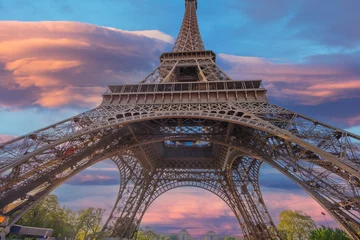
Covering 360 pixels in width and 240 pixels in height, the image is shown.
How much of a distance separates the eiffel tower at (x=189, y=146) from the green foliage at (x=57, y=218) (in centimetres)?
945

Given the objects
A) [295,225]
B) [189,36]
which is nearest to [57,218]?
[189,36]

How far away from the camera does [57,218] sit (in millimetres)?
30922

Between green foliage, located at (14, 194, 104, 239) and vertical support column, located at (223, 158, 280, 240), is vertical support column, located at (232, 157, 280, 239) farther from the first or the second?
green foliage, located at (14, 194, 104, 239)

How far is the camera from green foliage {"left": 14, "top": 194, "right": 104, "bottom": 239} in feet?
91.1

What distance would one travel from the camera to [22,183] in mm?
13625

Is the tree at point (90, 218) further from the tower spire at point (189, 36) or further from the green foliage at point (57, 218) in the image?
the tower spire at point (189, 36)

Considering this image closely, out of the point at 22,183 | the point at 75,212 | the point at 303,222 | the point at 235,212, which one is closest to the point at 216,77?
the point at 22,183

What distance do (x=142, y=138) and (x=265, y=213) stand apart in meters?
16.4

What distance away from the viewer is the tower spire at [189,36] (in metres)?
28.6

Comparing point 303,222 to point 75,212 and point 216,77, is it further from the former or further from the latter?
point 75,212

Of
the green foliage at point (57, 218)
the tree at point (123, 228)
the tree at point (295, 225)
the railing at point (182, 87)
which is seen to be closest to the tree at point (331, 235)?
the tree at point (295, 225)

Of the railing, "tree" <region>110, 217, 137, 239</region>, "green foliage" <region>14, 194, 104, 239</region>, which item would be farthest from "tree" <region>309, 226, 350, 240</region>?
"green foliage" <region>14, 194, 104, 239</region>

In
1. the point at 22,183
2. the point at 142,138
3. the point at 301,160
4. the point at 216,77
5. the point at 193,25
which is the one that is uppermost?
the point at 193,25

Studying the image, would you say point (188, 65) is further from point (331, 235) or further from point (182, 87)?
point (331, 235)
